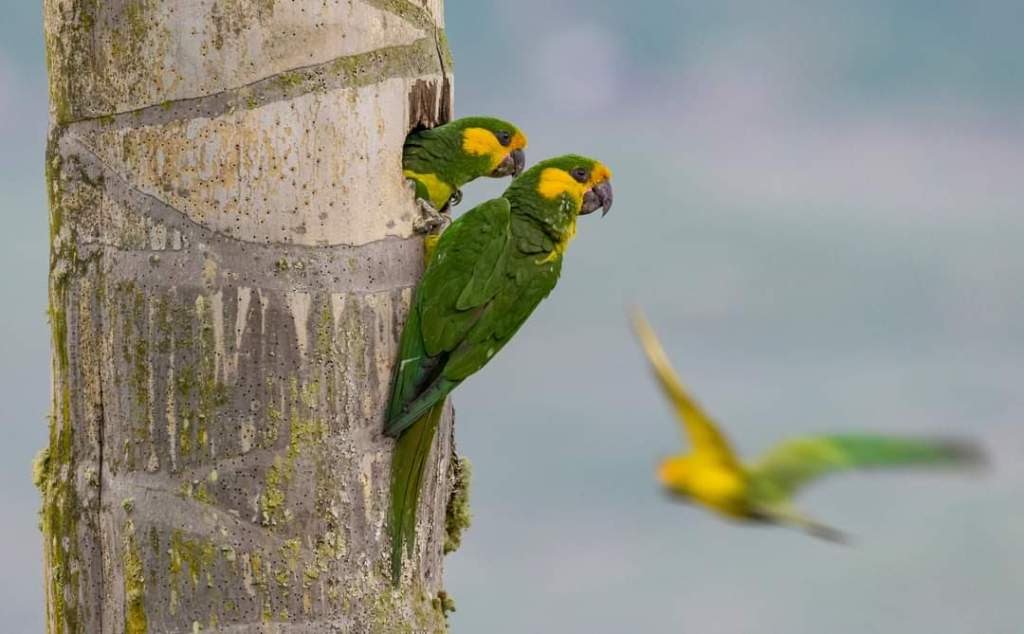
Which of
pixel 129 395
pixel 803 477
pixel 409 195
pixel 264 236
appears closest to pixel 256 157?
pixel 264 236

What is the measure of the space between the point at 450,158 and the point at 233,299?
0.76m

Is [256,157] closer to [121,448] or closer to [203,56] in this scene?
[203,56]

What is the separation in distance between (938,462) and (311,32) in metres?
2.29

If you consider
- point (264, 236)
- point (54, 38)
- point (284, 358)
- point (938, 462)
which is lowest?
point (284, 358)

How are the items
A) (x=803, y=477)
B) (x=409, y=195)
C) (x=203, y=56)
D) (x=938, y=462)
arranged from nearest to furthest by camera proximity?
(x=938, y=462), (x=803, y=477), (x=203, y=56), (x=409, y=195)

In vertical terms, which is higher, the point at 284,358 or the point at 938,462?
the point at 938,462

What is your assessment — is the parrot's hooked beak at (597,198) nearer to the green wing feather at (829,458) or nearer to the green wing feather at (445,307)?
the green wing feather at (445,307)

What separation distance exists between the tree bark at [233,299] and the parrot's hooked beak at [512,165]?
0.47 meters

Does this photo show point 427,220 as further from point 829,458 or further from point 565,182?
point 829,458

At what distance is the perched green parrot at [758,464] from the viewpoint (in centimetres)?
145

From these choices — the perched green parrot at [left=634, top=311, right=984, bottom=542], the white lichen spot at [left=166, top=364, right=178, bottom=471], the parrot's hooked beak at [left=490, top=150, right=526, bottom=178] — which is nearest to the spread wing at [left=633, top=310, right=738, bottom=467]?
the perched green parrot at [left=634, top=311, right=984, bottom=542]

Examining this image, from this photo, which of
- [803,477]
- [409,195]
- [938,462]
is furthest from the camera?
[409,195]

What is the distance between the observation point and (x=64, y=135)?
11.0ft

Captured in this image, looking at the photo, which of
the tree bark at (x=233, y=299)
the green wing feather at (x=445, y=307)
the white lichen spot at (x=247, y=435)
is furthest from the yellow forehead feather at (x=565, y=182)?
the white lichen spot at (x=247, y=435)
